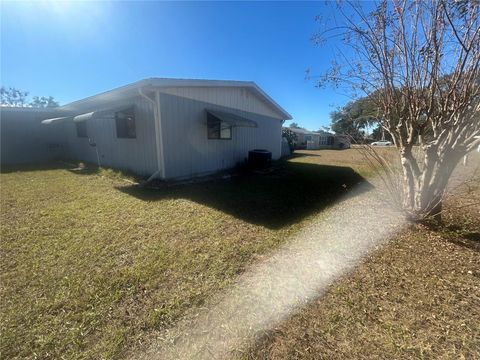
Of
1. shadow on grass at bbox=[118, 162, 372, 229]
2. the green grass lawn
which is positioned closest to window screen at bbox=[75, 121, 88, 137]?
the green grass lawn

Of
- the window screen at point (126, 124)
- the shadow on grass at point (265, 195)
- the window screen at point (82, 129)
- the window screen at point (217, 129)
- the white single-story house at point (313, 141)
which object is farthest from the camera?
the white single-story house at point (313, 141)

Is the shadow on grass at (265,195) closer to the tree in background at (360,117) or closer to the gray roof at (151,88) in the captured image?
the tree in background at (360,117)

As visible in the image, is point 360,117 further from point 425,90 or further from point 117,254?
point 117,254

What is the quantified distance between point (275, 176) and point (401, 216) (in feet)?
16.8

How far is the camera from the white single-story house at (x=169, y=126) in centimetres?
730

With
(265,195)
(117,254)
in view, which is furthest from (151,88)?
(117,254)

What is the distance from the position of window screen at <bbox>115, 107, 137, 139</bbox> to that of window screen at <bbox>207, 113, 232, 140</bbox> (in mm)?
2769

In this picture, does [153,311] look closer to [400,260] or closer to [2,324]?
[2,324]

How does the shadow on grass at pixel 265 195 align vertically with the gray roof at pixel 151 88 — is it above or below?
below

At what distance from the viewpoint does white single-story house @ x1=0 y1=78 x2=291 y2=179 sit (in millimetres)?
7305

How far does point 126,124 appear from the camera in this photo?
855cm

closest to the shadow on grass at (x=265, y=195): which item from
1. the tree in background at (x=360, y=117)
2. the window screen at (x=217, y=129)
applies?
the tree in background at (x=360, y=117)

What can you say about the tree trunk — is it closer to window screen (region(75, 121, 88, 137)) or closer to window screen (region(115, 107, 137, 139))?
window screen (region(115, 107, 137, 139))

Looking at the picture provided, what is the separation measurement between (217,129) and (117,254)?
6735 mm
